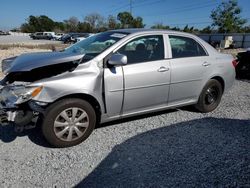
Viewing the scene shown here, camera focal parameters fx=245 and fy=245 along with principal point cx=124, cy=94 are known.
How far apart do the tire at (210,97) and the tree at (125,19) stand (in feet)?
235

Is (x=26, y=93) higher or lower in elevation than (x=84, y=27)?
lower

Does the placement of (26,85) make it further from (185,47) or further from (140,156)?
(185,47)

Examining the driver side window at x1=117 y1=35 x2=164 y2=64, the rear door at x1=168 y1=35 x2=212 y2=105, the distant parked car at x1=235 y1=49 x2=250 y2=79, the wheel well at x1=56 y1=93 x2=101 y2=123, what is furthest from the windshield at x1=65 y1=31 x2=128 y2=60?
the distant parked car at x1=235 y1=49 x2=250 y2=79

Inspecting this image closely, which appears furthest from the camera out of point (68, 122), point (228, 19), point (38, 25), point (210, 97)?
point (38, 25)

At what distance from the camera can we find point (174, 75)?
4.22 m

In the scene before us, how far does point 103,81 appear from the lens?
3541mm

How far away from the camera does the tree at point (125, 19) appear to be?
249 feet

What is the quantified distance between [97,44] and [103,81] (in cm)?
90

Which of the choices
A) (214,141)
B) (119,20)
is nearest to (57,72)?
(214,141)

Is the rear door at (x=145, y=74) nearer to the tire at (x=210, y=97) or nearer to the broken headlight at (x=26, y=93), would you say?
the tire at (x=210, y=97)

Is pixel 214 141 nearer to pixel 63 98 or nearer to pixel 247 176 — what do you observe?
pixel 247 176

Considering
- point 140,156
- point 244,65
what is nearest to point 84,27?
point 244,65

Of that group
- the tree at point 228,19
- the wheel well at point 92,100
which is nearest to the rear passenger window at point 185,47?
the wheel well at point 92,100

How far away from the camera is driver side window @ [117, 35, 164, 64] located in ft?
12.7
